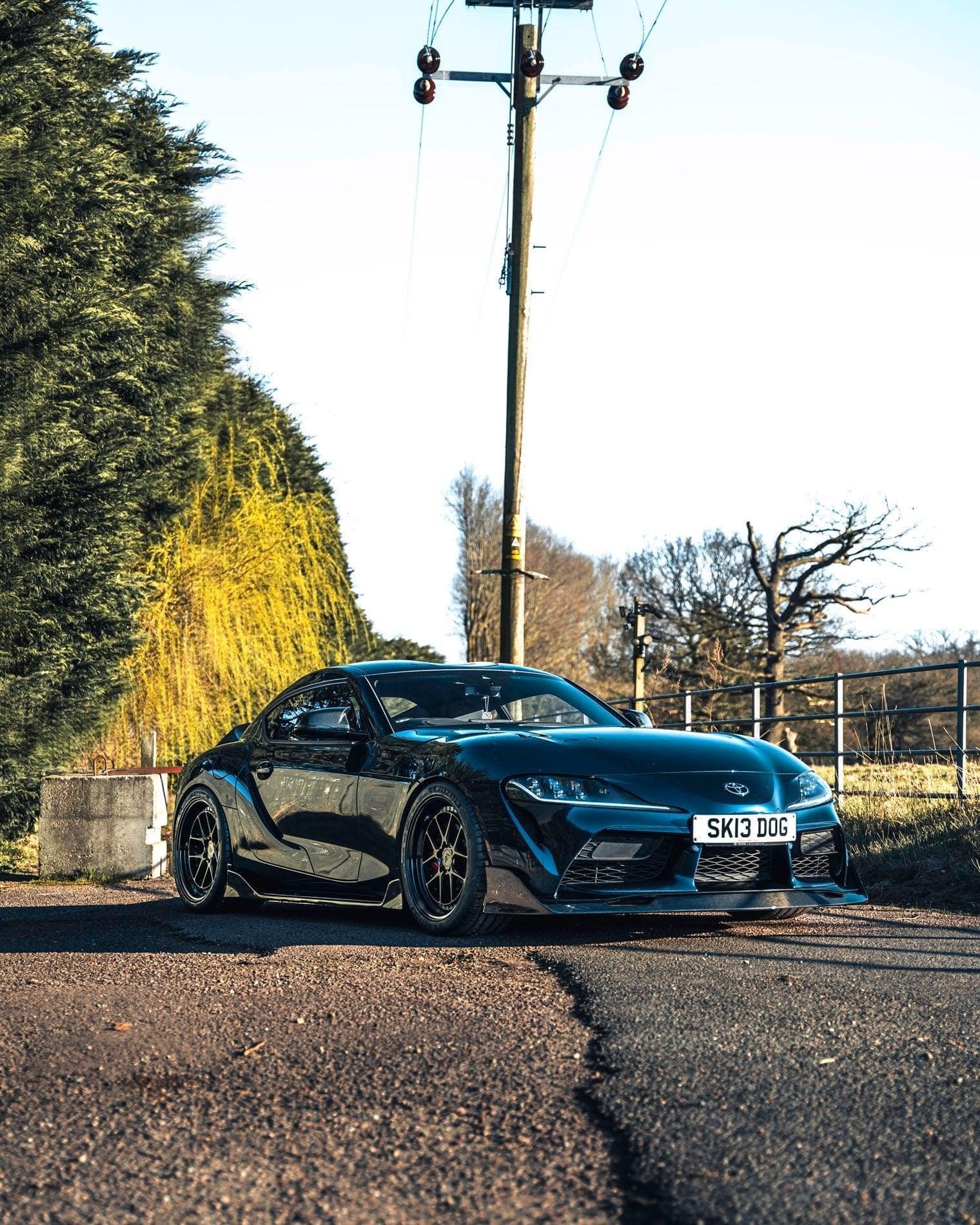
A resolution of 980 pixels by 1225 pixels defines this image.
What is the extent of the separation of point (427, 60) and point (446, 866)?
11.9m

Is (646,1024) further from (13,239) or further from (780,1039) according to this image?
(13,239)

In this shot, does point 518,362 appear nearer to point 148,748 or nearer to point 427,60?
point 427,60

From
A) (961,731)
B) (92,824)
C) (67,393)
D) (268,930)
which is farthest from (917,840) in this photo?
(67,393)

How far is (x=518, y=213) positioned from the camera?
634 inches

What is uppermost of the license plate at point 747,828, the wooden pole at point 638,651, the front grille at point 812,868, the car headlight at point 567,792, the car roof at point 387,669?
the wooden pole at point 638,651

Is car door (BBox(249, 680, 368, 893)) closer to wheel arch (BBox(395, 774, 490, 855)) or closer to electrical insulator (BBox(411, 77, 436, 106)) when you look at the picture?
wheel arch (BBox(395, 774, 490, 855))

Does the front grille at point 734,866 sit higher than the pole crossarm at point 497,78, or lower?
lower

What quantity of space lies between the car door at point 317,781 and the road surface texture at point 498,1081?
0.95 m

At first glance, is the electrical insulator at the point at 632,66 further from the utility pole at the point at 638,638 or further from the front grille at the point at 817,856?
the utility pole at the point at 638,638

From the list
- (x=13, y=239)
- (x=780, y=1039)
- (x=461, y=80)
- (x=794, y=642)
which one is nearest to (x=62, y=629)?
(x=13, y=239)

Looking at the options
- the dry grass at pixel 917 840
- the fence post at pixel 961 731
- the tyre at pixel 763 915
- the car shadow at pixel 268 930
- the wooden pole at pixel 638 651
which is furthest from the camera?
the wooden pole at pixel 638 651

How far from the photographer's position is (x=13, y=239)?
11.7m

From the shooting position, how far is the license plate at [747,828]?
20.8ft

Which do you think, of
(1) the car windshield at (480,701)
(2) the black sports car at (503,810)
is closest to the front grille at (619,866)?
(2) the black sports car at (503,810)
